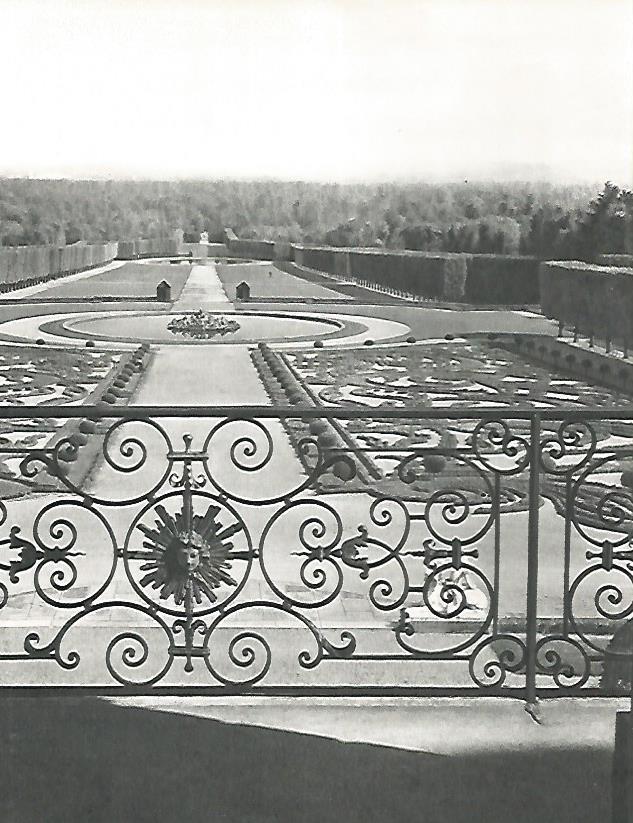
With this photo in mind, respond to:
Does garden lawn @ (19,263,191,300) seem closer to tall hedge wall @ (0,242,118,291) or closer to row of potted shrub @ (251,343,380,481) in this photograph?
tall hedge wall @ (0,242,118,291)

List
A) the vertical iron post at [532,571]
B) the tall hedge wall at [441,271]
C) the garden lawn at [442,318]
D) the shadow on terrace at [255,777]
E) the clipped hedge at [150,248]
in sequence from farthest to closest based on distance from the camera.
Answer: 1. the garden lawn at [442,318]
2. the clipped hedge at [150,248]
3. the tall hedge wall at [441,271]
4. the vertical iron post at [532,571]
5. the shadow on terrace at [255,777]

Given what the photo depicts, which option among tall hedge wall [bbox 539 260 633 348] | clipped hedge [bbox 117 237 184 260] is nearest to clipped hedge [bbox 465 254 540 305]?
tall hedge wall [bbox 539 260 633 348]

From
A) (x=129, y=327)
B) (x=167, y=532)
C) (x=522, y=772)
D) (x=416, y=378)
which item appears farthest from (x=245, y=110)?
(x=522, y=772)

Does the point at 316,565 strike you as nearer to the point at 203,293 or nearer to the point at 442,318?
the point at 442,318

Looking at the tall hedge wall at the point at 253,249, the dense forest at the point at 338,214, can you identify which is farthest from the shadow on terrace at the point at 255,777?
the tall hedge wall at the point at 253,249

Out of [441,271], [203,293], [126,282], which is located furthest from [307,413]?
[203,293]

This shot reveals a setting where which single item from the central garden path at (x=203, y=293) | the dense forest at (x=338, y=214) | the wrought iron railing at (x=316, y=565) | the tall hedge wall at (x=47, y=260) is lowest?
the wrought iron railing at (x=316, y=565)

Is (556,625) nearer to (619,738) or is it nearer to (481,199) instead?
(619,738)

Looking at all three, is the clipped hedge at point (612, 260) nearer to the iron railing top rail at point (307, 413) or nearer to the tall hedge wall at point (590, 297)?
the tall hedge wall at point (590, 297)
